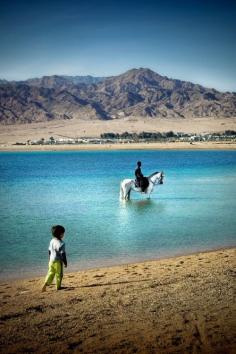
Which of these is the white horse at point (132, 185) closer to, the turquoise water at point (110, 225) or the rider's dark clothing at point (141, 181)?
the rider's dark clothing at point (141, 181)

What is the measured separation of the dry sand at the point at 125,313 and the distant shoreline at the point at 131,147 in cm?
8185

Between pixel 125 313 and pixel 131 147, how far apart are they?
91.5 meters

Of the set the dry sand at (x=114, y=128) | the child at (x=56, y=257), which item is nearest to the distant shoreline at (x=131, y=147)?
the dry sand at (x=114, y=128)

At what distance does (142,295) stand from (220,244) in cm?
557

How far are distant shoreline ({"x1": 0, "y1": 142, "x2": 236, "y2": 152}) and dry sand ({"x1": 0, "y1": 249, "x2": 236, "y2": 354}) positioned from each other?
81852mm

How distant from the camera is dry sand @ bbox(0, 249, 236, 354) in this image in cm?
555

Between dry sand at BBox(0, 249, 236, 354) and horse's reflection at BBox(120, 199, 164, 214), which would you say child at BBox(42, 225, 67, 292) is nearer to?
dry sand at BBox(0, 249, 236, 354)

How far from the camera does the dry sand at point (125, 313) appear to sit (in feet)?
18.2

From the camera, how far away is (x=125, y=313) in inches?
255

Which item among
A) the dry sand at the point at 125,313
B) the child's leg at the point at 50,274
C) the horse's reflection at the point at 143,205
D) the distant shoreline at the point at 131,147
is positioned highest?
the distant shoreline at the point at 131,147

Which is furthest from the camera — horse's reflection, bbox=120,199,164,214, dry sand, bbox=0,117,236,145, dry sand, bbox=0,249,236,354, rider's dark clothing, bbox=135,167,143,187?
dry sand, bbox=0,117,236,145

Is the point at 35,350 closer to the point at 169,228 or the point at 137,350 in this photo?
the point at 137,350

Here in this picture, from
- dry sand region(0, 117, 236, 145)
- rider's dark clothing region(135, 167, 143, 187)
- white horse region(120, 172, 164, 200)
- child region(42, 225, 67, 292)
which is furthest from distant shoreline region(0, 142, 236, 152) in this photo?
child region(42, 225, 67, 292)

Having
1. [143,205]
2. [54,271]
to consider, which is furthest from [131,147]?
[54,271]
